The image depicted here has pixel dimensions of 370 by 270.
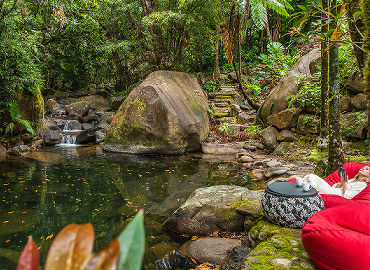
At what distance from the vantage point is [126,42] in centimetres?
1058

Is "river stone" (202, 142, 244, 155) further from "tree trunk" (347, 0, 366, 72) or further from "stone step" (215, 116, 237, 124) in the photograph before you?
"tree trunk" (347, 0, 366, 72)

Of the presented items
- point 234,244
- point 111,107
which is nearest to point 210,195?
point 234,244

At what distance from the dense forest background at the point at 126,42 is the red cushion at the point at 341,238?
122 inches

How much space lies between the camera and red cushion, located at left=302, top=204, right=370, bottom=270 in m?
1.76

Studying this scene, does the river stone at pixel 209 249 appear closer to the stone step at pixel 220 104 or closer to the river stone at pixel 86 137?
the river stone at pixel 86 137

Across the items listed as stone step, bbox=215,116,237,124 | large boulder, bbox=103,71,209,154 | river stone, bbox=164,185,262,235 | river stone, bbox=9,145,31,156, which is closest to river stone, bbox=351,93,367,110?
river stone, bbox=164,185,262,235

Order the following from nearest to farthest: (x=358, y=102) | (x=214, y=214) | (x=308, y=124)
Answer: (x=214, y=214) < (x=358, y=102) < (x=308, y=124)

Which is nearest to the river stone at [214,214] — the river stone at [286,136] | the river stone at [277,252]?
A: the river stone at [277,252]

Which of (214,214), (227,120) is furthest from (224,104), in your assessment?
(214,214)

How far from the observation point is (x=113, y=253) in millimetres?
376

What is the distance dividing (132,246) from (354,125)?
6.64 metres

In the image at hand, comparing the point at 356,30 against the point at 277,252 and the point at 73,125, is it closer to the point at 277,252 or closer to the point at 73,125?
the point at 277,252

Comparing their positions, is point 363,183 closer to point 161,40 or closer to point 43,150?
point 43,150

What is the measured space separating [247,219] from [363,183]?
1.32 meters
